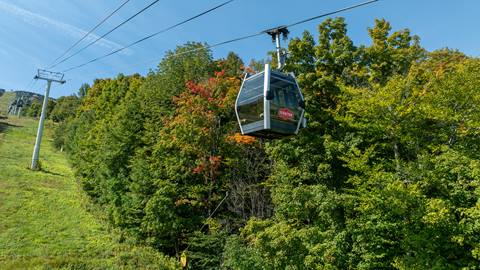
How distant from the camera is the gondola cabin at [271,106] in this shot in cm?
782

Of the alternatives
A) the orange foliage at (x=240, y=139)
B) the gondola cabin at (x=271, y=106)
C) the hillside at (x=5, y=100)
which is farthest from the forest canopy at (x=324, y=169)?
the hillside at (x=5, y=100)

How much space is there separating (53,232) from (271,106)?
1610 cm

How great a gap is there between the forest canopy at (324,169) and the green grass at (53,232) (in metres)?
1.33

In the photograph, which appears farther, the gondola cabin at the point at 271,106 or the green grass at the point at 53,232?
the green grass at the point at 53,232

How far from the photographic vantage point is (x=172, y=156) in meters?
19.0

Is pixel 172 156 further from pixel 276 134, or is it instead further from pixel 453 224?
pixel 453 224

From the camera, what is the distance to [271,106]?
25.5 feet

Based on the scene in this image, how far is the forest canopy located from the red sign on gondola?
2.38 m

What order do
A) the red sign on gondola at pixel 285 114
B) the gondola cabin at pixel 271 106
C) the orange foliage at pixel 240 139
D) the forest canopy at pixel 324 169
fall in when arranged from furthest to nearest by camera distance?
the orange foliage at pixel 240 139 → the forest canopy at pixel 324 169 → the red sign on gondola at pixel 285 114 → the gondola cabin at pixel 271 106

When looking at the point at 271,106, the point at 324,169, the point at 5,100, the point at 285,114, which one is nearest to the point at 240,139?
the point at 324,169

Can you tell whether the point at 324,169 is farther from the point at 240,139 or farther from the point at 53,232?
the point at 53,232

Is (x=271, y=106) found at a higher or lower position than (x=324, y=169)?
higher

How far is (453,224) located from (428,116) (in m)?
3.81

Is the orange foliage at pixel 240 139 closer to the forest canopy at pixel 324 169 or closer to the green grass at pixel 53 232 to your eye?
the forest canopy at pixel 324 169
